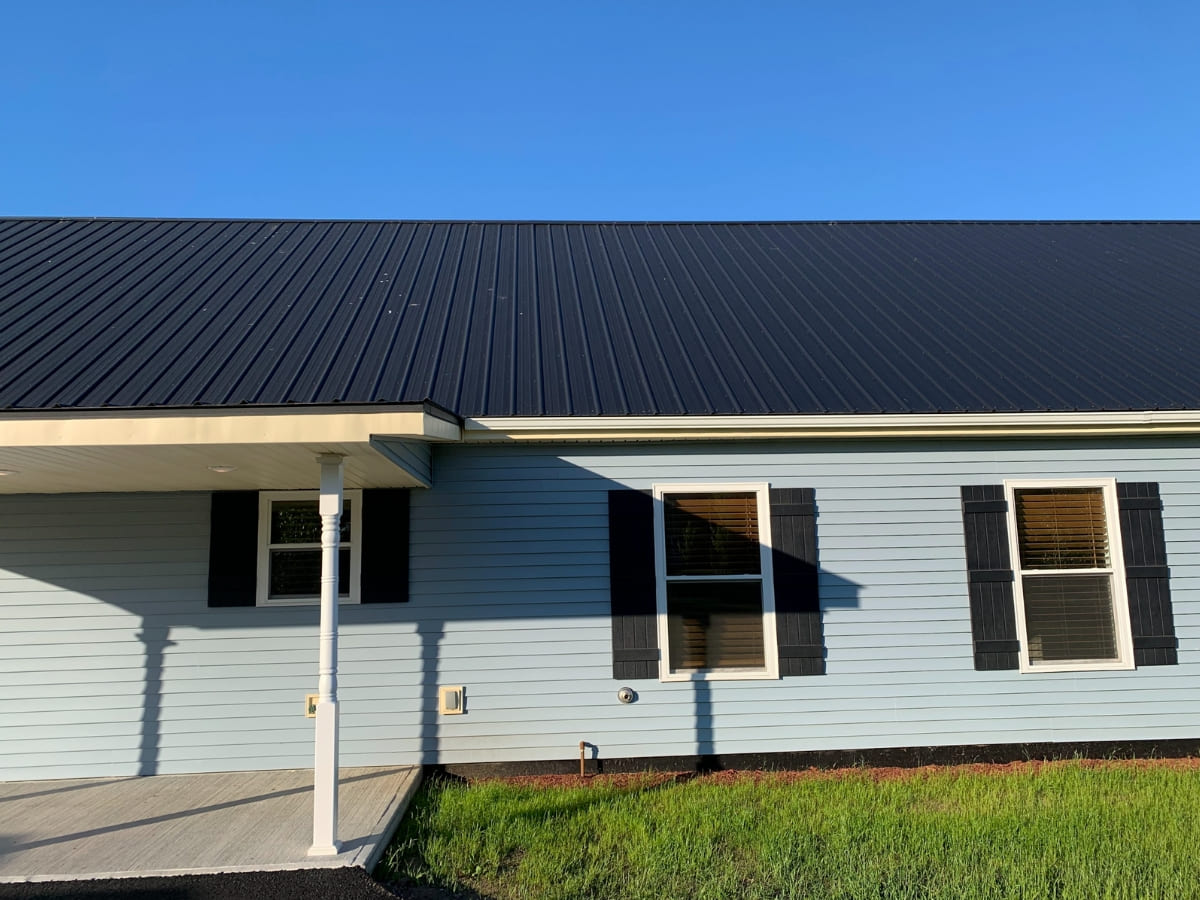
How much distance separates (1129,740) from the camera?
→ 670 cm

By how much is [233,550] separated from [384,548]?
3.66 feet

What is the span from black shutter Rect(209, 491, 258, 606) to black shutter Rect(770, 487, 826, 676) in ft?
12.8

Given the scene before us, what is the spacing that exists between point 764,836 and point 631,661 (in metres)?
1.82

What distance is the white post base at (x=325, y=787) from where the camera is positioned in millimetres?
4688

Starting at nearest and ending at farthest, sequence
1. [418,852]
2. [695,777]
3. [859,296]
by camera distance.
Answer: [418,852] → [695,777] → [859,296]

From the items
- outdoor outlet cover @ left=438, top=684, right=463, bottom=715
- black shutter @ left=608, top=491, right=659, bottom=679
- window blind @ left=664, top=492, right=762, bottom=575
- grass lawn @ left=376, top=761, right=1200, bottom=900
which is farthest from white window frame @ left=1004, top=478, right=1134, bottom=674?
outdoor outlet cover @ left=438, top=684, right=463, bottom=715

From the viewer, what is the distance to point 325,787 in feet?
15.6

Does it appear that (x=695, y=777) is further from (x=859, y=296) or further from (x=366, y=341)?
(x=859, y=296)

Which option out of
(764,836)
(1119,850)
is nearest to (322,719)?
(764,836)

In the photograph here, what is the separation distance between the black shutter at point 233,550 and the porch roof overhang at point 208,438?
96 cm

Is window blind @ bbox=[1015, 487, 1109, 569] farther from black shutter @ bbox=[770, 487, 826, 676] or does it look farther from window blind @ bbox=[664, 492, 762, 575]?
window blind @ bbox=[664, 492, 762, 575]

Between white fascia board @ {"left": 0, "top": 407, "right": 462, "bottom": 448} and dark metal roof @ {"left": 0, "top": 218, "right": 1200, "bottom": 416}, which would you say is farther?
dark metal roof @ {"left": 0, "top": 218, "right": 1200, "bottom": 416}

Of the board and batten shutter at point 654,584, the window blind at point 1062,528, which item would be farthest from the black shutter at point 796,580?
the window blind at point 1062,528

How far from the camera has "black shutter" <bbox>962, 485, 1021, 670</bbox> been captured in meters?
6.67
